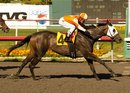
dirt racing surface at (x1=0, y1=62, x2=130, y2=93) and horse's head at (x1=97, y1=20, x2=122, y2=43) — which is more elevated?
horse's head at (x1=97, y1=20, x2=122, y2=43)

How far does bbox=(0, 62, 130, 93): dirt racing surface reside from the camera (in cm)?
878

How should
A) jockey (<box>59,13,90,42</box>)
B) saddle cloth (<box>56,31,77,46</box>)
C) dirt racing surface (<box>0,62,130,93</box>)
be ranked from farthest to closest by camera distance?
saddle cloth (<box>56,31,77,46</box>) < jockey (<box>59,13,90,42</box>) < dirt racing surface (<box>0,62,130,93</box>)

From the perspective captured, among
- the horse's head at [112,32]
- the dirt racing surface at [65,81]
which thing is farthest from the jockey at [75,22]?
the dirt racing surface at [65,81]

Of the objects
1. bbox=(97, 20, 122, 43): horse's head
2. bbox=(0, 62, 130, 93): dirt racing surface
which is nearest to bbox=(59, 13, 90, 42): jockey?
bbox=(97, 20, 122, 43): horse's head

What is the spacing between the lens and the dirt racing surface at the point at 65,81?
8781mm

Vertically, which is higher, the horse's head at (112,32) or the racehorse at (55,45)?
the horse's head at (112,32)

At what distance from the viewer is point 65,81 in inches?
393

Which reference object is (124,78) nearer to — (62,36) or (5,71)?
(62,36)

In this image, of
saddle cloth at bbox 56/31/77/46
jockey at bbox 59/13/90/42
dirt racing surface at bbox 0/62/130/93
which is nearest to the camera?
dirt racing surface at bbox 0/62/130/93

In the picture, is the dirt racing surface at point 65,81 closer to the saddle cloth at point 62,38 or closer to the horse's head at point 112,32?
the saddle cloth at point 62,38

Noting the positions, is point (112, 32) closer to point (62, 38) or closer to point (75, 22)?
point (75, 22)

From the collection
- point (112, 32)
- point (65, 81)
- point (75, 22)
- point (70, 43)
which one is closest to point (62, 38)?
point (70, 43)

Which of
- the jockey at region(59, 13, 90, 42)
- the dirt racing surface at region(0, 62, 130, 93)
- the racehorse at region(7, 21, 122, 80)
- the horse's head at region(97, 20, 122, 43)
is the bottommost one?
the dirt racing surface at region(0, 62, 130, 93)

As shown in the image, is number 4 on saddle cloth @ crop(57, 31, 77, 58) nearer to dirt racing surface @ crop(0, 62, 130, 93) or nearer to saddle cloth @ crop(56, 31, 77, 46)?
saddle cloth @ crop(56, 31, 77, 46)
